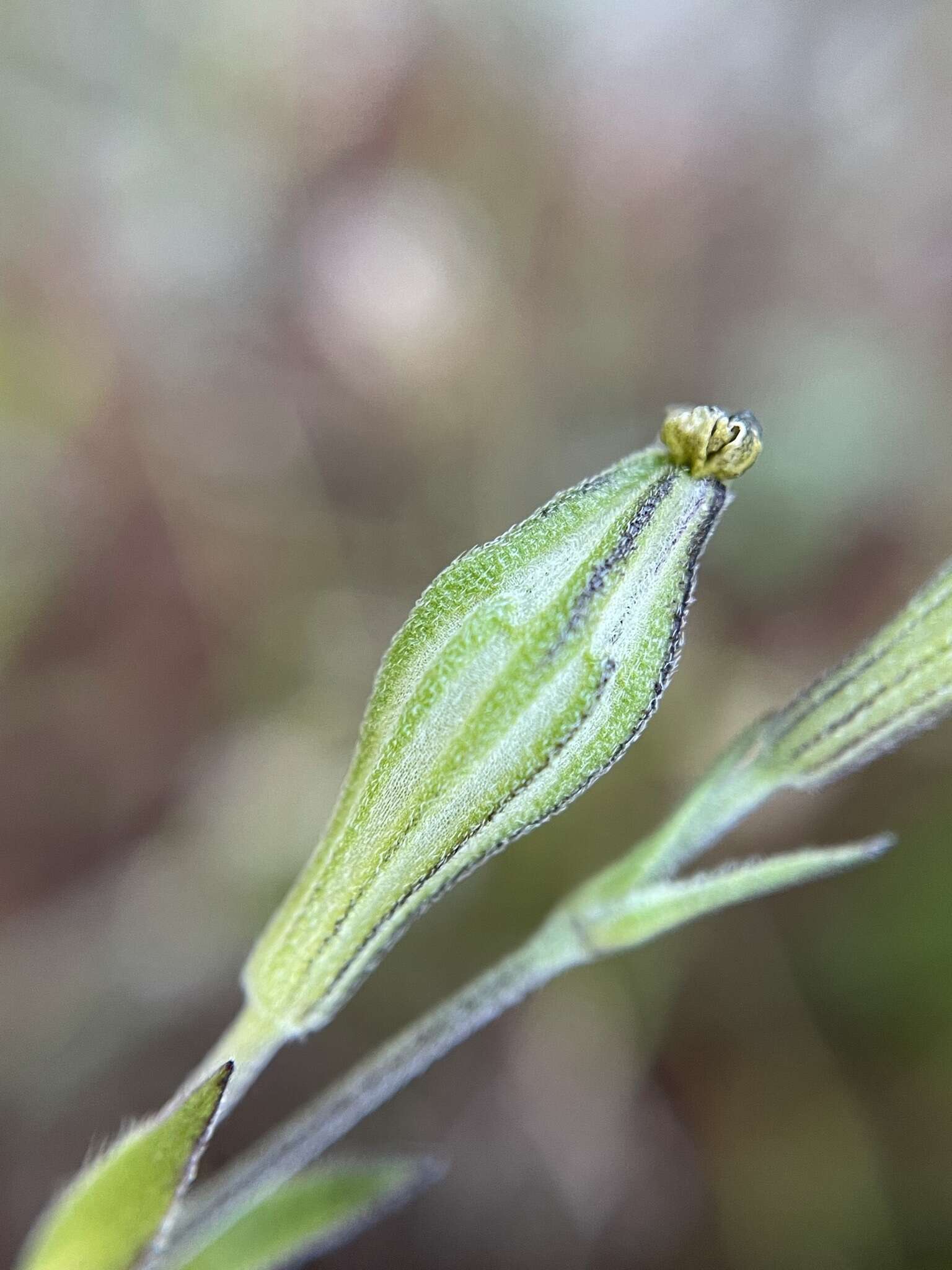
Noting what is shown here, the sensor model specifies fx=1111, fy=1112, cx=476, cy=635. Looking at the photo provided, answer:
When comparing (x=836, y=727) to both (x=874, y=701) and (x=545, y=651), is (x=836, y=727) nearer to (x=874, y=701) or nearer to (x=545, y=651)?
(x=874, y=701)

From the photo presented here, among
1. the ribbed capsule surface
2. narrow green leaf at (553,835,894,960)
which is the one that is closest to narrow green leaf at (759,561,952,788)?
narrow green leaf at (553,835,894,960)

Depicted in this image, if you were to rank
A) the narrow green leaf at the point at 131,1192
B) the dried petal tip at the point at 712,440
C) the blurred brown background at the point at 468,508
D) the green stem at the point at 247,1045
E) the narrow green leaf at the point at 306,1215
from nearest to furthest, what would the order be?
the dried petal tip at the point at 712,440
the narrow green leaf at the point at 131,1192
the green stem at the point at 247,1045
the narrow green leaf at the point at 306,1215
the blurred brown background at the point at 468,508

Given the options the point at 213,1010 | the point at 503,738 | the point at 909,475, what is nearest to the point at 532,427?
the point at 909,475

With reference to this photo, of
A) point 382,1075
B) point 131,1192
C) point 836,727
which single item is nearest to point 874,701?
point 836,727

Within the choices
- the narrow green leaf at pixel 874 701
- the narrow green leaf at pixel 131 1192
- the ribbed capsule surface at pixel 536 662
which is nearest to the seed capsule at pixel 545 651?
the ribbed capsule surface at pixel 536 662

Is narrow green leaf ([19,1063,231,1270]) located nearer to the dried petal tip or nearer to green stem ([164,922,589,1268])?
green stem ([164,922,589,1268])

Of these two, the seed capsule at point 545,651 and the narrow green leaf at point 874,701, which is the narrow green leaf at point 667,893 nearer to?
the narrow green leaf at point 874,701

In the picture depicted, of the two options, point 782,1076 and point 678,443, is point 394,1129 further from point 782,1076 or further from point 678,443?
point 678,443
